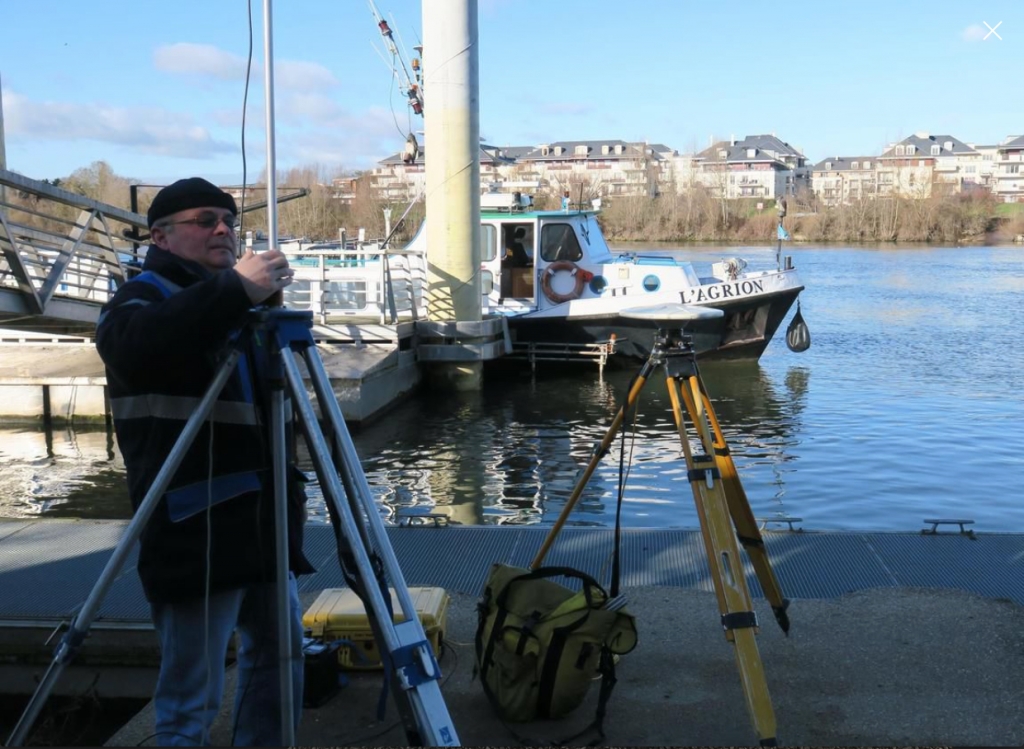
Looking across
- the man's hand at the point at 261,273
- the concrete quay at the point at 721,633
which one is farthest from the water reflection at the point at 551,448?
the man's hand at the point at 261,273

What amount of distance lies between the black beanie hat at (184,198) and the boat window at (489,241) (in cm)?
1468

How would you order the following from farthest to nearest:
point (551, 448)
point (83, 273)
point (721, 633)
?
point (551, 448) < point (83, 273) < point (721, 633)

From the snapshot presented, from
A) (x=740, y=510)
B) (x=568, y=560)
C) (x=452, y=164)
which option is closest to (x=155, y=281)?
(x=740, y=510)

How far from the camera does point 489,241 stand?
1712 centimetres

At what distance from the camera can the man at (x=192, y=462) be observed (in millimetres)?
2367

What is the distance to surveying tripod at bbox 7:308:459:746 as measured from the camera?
215cm

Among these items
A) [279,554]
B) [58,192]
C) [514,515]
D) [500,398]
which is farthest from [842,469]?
[279,554]

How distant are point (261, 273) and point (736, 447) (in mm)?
10066

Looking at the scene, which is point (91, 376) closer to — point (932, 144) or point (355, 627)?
point (355, 627)

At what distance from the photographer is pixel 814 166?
412 ft

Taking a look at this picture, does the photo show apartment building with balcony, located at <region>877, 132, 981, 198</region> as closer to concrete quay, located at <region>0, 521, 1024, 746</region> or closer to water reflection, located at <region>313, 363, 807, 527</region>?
water reflection, located at <region>313, 363, 807, 527</region>

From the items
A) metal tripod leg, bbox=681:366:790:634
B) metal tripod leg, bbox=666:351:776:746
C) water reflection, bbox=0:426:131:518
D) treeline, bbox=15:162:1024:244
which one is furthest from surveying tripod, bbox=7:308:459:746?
treeline, bbox=15:162:1024:244

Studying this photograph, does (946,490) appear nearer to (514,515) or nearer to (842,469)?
(842,469)

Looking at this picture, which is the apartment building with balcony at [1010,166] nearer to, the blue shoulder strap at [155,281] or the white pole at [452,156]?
the white pole at [452,156]
